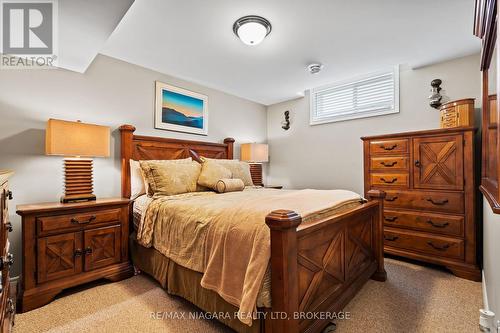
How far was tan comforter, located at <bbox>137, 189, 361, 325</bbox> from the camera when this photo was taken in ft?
3.99

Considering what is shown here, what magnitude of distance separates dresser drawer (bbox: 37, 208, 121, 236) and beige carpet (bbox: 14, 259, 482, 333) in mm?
575

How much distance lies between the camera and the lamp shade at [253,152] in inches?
156

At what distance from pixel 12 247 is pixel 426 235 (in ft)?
13.3

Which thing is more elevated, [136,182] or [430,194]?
[136,182]

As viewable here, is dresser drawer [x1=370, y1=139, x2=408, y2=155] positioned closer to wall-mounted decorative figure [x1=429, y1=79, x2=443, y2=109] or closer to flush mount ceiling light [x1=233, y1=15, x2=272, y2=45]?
wall-mounted decorative figure [x1=429, y1=79, x2=443, y2=109]

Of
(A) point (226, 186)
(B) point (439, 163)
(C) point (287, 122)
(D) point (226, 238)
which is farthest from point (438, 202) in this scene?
(C) point (287, 122)

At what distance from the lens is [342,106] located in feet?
12.2

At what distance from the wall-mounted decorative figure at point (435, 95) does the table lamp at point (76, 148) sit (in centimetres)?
368

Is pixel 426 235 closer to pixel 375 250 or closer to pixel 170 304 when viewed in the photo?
pixel 375 250

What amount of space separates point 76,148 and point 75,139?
0.08m

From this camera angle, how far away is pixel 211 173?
107 inches

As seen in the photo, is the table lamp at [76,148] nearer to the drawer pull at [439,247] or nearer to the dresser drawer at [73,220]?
the dresser drawer at [73,220]

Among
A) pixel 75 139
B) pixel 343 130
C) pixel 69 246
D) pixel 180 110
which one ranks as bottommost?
pixel 69 246

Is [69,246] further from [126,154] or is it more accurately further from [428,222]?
[428,222]
